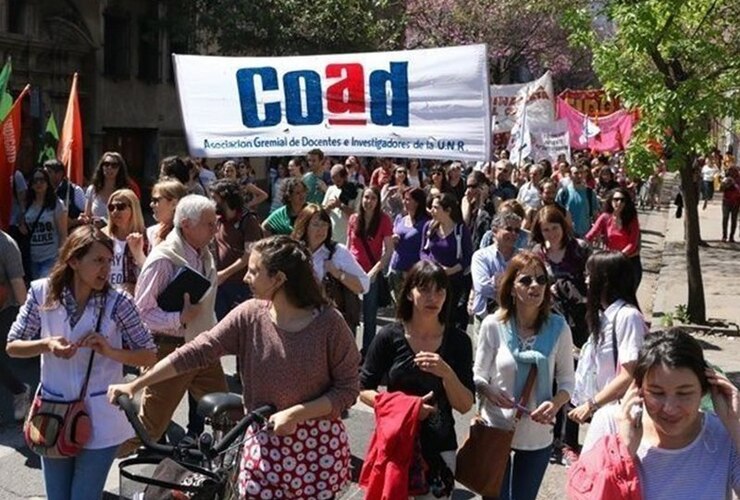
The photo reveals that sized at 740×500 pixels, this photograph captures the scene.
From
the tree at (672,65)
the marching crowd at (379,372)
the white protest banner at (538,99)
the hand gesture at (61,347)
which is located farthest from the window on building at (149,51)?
the hand gesture at (61,347)

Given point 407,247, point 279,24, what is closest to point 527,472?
point 407,247

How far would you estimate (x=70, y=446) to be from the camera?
4.40m

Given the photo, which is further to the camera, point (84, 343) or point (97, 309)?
point (97, 309)

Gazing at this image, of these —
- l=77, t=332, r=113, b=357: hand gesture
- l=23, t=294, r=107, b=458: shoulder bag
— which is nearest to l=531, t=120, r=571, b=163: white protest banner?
l=77, t=332, r=113, b=357: hand gesture

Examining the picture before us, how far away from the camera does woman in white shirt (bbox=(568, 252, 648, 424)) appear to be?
5223mm

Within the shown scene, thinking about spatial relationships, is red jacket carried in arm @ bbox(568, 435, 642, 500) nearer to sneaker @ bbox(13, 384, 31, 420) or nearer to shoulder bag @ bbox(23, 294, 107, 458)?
shoulder bag @ bbox(23, 294, 107, 458)

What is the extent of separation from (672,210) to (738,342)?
2190 centimetres

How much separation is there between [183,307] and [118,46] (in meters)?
23.9

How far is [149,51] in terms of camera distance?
2972 centimetres

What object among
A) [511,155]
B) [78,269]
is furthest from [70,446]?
[511,155]

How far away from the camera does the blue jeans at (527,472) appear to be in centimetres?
502

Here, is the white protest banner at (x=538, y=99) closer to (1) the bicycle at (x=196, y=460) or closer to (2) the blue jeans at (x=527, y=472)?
(2) the blue jeans at (x=527, y=472)

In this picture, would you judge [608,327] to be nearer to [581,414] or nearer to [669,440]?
[581,414]

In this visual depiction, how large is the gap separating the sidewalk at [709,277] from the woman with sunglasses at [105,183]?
6078 millimetres
